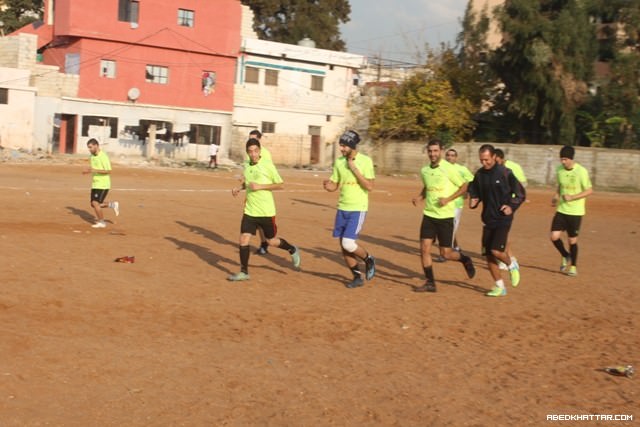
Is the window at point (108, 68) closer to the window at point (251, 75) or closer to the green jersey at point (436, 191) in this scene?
the window at point (251, 75)

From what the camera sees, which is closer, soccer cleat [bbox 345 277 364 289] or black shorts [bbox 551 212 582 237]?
soccer cleat [bbox 345 277 364 289]

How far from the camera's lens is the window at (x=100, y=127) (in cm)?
4106

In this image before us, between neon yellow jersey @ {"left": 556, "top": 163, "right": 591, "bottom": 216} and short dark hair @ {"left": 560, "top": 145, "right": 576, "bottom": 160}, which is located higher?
short dark hair @ {"left": 560, "top": 145, "right": 576, "bottom": 160}

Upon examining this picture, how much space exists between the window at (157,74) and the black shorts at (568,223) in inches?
1358

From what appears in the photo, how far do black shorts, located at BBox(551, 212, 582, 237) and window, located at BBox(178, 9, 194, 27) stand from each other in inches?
1396

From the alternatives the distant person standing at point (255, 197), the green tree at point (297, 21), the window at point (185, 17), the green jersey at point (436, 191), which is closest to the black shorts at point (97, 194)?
the distant person standing at point (255, 197)

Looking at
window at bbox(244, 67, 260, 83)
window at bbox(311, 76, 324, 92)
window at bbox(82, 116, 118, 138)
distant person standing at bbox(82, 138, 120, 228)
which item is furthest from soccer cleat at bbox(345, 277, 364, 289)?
window at bbox(311, 76, 324, 92)

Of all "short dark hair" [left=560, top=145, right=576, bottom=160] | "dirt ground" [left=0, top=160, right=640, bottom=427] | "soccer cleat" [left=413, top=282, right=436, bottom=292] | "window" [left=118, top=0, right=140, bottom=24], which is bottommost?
"dirt ground" [left=0, top=160, right=640, bottom=427]

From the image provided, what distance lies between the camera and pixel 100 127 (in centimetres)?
4134

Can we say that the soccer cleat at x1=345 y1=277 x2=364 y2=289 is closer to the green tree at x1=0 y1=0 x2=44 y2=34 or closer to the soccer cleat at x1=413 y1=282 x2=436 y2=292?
the soccer cleat at x1=413 y1=282 x2=436 y2=292

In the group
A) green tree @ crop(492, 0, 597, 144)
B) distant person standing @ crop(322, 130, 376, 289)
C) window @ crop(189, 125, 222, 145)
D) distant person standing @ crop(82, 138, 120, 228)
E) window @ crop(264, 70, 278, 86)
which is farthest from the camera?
window @ crop(264, 70, 278, 86)

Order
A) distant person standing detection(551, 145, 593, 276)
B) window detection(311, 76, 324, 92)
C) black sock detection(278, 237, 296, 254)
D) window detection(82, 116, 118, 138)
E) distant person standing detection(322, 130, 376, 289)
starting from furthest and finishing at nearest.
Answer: window detection(311, 76, 324, 92) → window detection(82, 116, 118, 138) → distant person standing detection(551, 145, 593, 276) → black sock detection(278, 237, 296, 254) → distant person standing detection(322, 130, 376, 289)

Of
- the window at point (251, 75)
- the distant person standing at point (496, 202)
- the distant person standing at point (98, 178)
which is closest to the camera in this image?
the distant person standing at point (496, 202)

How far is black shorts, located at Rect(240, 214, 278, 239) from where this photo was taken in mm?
9898
